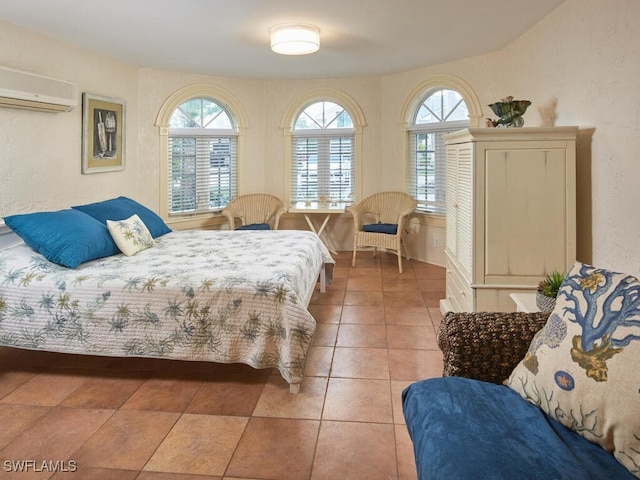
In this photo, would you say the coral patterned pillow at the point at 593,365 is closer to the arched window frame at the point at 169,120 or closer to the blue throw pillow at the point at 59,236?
the blue throw pillow at the point at 59,236

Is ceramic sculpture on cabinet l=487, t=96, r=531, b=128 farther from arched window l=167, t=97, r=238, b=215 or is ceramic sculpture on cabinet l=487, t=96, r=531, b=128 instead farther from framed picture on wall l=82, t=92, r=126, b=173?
arched window l=167, t=97, r=238, b=215

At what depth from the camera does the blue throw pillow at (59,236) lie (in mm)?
2885

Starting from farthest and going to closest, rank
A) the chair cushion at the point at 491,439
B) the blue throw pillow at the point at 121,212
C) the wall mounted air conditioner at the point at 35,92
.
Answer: the blue throw pillow at the point at 121,212
the wall mounted air conditioner at the point at 35,92
the chair cushion at the point at 491,439

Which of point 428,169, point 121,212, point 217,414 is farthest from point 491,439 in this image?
point 428,169

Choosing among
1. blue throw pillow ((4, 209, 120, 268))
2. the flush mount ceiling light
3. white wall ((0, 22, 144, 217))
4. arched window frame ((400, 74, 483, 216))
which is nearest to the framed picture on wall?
white wall ((0, 22, 144, 217))

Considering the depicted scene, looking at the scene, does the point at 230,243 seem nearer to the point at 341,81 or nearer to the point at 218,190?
the point at 218,190

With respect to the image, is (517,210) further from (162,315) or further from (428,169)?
(428,169)

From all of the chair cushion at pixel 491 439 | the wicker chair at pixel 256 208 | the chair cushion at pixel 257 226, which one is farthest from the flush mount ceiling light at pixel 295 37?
the chair cushion at pixel 491 439

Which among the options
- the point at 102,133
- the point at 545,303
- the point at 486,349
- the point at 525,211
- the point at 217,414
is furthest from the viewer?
the point at 102,133

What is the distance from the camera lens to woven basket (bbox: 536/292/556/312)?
211cm

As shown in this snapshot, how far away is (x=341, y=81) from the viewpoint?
609 centimetres

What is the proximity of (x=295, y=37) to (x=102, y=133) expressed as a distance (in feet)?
7.53

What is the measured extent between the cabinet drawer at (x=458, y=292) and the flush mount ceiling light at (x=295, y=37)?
7.14 feet

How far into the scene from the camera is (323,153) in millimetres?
6340
